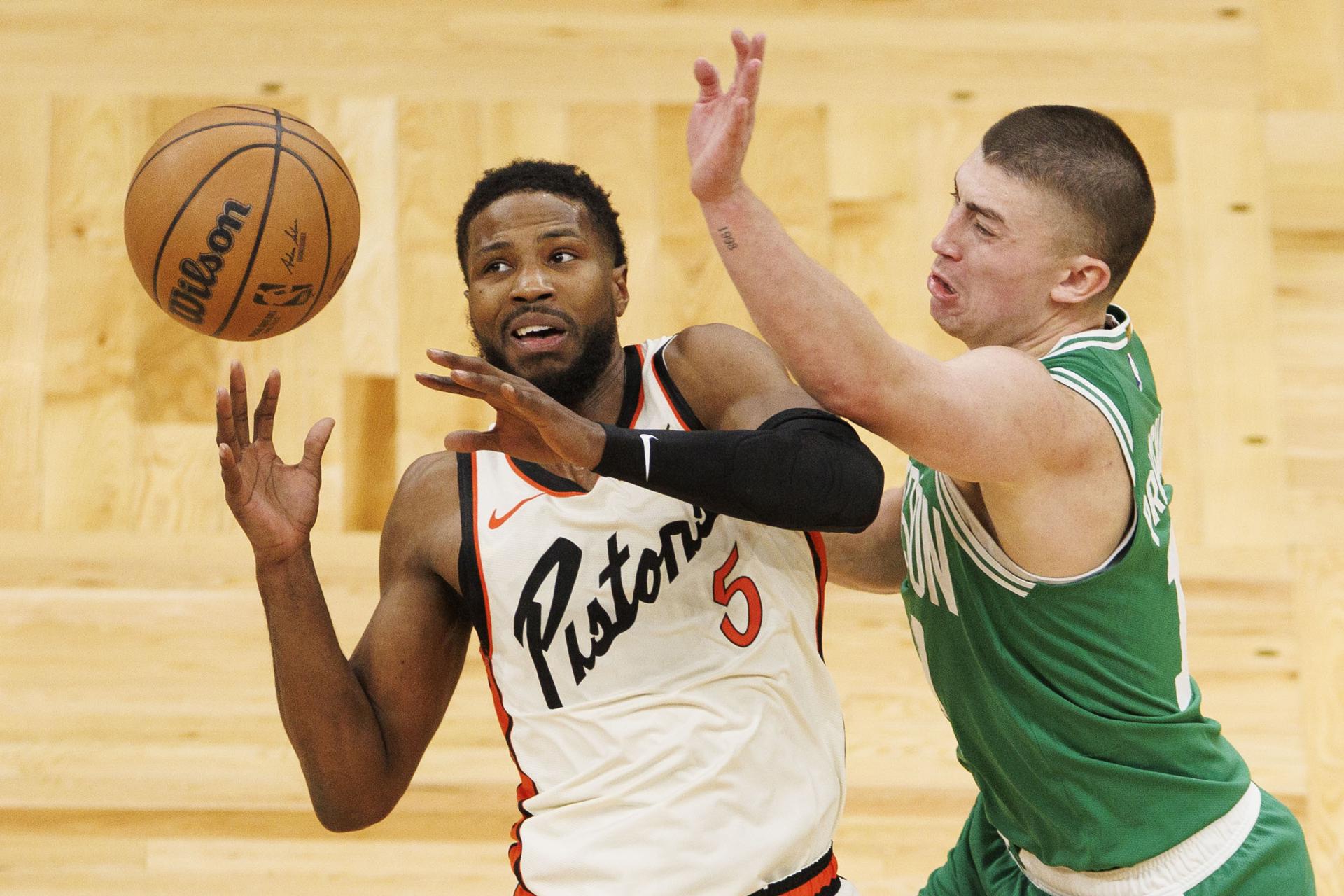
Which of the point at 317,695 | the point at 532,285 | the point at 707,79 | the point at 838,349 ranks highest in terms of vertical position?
the point at 707,79

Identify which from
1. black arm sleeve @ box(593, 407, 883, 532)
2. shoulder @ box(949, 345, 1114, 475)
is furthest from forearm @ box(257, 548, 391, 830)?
shoulder @ box(949, 345, 1114, 475)

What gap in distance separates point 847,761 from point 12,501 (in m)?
2.64

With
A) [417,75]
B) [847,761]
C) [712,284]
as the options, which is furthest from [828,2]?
[847,761]

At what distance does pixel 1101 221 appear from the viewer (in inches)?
83.7

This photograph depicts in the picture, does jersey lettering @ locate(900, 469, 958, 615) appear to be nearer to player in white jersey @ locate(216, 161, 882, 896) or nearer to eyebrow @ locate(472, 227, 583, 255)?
player in white jersey @ locate(216, 161, 882, 896)

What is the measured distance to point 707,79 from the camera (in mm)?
1851

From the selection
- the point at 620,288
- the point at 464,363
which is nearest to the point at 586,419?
the point at 464,363

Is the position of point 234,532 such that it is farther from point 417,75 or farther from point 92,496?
point 417,75

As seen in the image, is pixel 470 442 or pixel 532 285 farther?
pixel 532 285

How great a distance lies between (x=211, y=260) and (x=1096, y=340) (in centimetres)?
145

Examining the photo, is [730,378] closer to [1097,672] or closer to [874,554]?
[874,554]

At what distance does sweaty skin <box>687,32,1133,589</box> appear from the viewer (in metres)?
1.81

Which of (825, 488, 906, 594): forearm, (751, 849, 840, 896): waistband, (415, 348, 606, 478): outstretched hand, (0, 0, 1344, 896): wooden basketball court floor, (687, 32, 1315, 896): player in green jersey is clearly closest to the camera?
(415, 348, 606, 478): outstretched hand

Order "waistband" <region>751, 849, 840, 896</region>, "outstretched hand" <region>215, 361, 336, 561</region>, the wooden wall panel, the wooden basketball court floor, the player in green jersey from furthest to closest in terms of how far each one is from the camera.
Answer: the wooden wall panel → the wooden basketball court floor → "outstretched hand" <region>215, 361, 336, 561</region> → "waistband" <region>751, 849, 840, 896</region> → the player in green jersey
